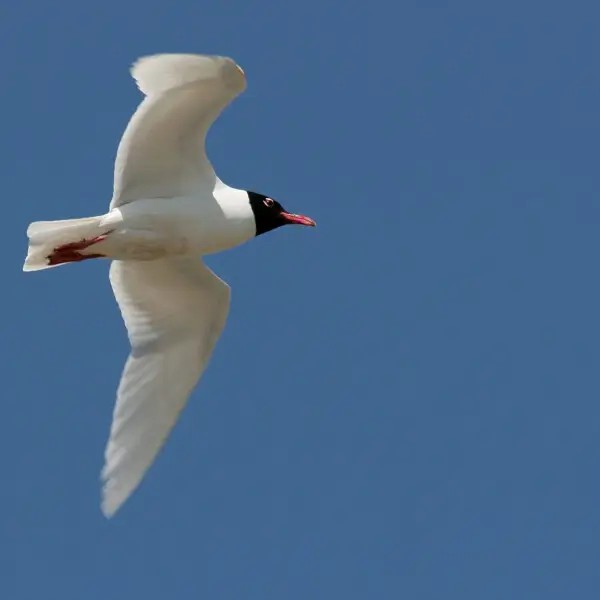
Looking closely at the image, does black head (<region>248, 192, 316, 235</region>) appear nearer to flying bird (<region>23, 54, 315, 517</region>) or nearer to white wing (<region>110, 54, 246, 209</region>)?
flying bird (<region>23, 54, 315, 517</region>)

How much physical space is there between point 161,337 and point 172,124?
224 centimetres

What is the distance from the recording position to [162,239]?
46.9 feet

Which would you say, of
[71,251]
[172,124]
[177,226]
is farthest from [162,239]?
[172,124]

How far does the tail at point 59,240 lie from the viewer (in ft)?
46.2

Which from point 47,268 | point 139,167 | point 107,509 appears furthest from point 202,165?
point 107,509

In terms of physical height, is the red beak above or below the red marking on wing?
above

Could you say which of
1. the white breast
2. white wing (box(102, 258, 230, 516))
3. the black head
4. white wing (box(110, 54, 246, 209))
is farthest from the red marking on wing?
the black head

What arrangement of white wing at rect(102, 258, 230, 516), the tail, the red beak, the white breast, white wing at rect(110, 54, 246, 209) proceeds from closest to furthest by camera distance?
white wing at rect(110, 54, 246, 209) → the tail → the white breast → white wing at rect(102, 258, 230, 516) → the red beak

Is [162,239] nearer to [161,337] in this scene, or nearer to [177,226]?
[177,226]

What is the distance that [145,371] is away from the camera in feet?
49.4

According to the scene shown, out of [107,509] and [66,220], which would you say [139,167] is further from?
[107,509]

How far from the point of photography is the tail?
46.2ft

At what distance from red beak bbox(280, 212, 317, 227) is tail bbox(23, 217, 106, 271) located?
1.90 metres

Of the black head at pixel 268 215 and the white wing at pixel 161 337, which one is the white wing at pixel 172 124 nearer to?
the black head at pixel 268 215
